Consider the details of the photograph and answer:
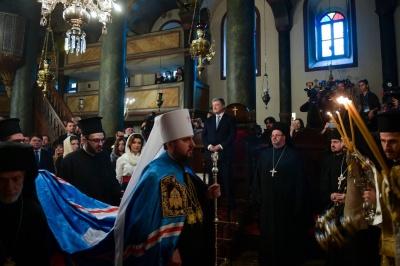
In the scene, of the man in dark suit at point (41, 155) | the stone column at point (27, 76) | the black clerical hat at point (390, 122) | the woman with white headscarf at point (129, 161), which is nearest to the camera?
the black clerical hat at point (390, 122)

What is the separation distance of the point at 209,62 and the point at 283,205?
7.31m

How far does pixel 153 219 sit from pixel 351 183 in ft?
4.59

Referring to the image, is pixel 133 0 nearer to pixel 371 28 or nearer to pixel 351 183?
pixel 371 28

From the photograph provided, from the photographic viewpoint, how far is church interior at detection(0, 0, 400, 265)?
307 inches

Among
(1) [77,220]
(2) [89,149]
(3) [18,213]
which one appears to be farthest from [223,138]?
(3) [18,213]

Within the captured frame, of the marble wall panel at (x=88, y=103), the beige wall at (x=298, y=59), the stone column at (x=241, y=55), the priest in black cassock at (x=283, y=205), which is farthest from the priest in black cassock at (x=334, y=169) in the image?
the marble wall panel at (x=88, y=103)

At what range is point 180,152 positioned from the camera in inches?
110

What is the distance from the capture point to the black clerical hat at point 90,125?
414cm

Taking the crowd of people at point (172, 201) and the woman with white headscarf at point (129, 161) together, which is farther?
the woman with white headscarf at point (129, 161)

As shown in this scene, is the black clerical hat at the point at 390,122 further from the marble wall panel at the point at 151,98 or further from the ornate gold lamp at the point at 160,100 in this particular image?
the marble wall panel at the point at 151,98

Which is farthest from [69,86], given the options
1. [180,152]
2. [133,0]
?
[180,152]

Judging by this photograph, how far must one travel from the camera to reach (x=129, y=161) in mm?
5617

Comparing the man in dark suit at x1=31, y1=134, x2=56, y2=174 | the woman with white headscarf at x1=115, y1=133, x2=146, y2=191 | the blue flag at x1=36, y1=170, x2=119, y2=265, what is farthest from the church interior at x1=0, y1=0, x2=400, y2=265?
the blue flag at x1=36, y1=170, x2=119, y2=265

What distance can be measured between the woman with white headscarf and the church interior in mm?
1803
